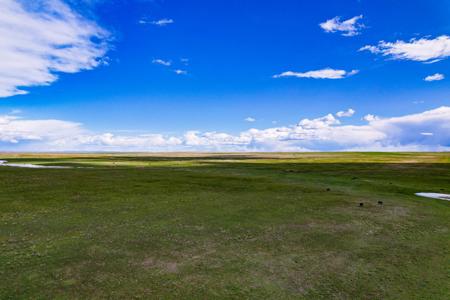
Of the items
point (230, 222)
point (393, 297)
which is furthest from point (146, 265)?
point (393, 297)

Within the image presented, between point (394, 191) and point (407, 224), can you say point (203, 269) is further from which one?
point (394, 191)

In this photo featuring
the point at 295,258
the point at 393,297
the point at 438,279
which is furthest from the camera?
the point at 295,258

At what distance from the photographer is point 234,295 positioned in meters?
10.6

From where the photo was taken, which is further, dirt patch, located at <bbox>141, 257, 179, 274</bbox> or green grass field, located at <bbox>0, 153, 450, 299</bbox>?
dirt patch, located at <bbox>141, 257, 179, 274</bbox>

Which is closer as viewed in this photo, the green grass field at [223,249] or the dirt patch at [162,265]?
the green grass field at [223,249]

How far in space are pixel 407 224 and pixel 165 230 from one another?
16.0 m

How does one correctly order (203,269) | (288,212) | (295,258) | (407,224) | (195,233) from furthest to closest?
(288,212), (407,224), (195,233), (295,258), (203,269)

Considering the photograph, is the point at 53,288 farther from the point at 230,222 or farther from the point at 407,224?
the point at 407,224

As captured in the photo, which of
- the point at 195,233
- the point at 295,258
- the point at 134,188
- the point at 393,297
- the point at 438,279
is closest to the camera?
the point at 393,297

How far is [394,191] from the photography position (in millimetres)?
36469

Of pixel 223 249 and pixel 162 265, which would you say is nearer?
pixel 162 265

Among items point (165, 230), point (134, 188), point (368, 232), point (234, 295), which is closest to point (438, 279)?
point (368, 232)

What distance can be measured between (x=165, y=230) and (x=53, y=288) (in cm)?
798

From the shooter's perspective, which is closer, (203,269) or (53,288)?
(53,288)
